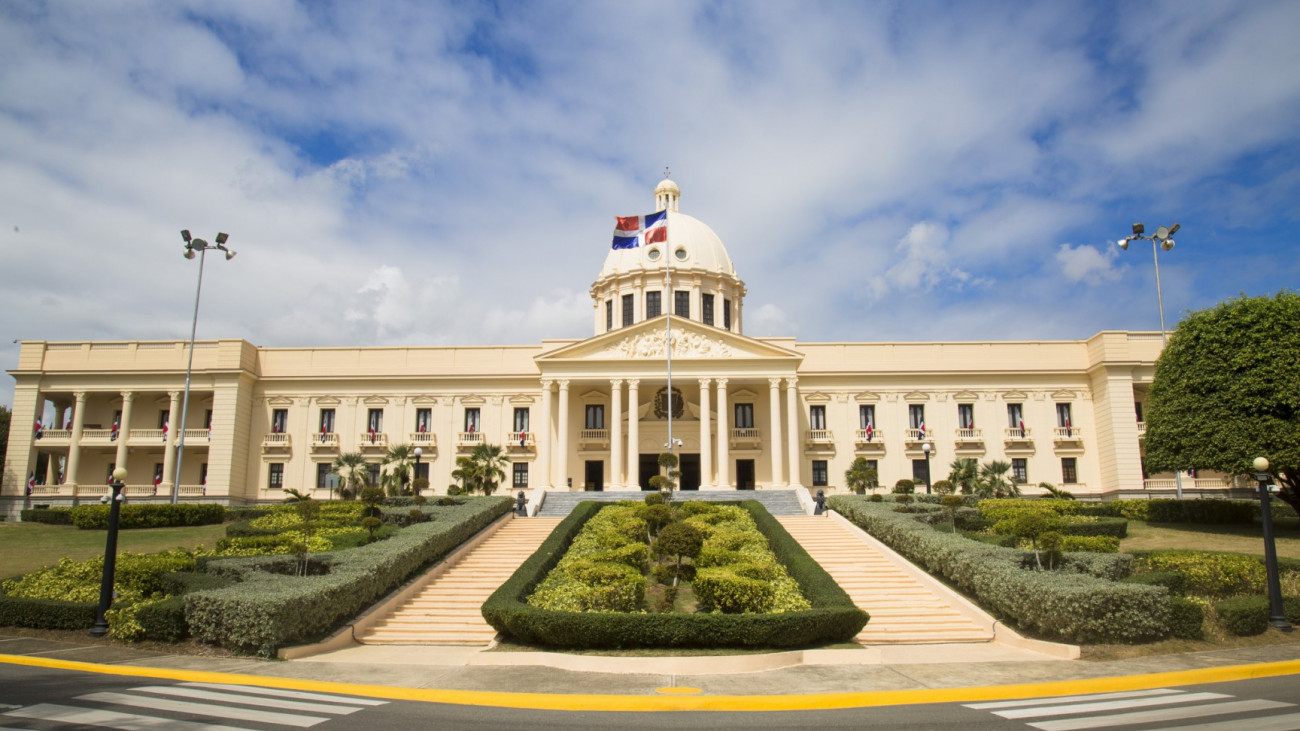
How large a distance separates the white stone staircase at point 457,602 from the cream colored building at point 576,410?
1799cm

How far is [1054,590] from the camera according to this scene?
1645 centimetres

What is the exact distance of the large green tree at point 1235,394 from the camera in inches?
1142

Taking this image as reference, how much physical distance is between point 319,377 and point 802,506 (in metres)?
28.5

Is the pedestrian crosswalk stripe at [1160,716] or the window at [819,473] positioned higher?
the window at [819,473]

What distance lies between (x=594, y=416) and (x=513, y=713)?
36.5 meters

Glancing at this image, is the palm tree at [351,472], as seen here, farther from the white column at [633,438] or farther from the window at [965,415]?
the window at [965,415]

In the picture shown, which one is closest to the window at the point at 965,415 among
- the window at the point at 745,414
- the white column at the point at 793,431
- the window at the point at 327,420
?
the white column at the point at 793,431

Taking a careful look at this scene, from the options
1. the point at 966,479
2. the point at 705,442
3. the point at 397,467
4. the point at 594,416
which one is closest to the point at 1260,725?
the point at 966,479

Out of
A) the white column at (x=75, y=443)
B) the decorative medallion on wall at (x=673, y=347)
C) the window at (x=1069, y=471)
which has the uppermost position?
the decorative medallion on wall at (x=673, y=347)

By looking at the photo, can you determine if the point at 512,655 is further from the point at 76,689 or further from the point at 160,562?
the point at 160,562

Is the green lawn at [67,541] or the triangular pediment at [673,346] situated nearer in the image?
the green lawn at [67,541]

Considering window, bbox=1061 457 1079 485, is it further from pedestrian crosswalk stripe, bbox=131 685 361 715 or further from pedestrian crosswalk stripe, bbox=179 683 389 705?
pedestrian crosswalk stripe, bbox=131 685 361 715

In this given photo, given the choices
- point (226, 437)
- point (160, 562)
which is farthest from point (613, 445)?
point (160, 562)

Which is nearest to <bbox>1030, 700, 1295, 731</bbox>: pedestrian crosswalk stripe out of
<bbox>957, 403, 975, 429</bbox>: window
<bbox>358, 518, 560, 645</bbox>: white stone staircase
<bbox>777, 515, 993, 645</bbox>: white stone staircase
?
<bbox>777, 515, 993, 645</bbox>: white stone staircase
